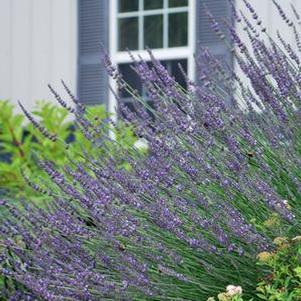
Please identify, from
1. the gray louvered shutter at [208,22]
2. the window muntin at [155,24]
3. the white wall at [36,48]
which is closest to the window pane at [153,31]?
the window muntin at [155,24]

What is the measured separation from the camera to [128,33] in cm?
788

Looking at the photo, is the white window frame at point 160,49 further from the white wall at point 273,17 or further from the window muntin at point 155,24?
the white wall at point 273,17

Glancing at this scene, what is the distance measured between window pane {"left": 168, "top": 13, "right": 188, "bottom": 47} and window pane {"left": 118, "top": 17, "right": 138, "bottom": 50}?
0.93 ft

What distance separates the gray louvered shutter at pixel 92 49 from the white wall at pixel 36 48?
0.09 meters

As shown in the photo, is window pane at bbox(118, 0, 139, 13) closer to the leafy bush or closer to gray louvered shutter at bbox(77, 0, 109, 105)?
gray louvered shutter at bbox(77, 0, 109, 105)

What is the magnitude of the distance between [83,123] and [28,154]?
330 cm

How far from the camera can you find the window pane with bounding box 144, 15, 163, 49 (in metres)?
7.71

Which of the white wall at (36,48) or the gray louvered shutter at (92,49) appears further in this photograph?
the white wall at (36,48)

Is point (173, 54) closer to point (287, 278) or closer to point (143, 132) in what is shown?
point (143, 132)

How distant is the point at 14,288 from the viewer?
3.38 m

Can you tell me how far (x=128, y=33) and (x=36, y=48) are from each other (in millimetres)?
703

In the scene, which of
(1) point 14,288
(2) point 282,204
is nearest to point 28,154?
(1) point 14,288

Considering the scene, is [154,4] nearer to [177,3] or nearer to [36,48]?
[177,3]

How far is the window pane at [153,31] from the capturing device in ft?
25.3
